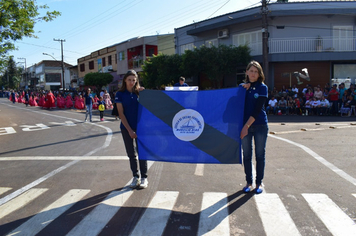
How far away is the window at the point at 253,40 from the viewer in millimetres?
26547

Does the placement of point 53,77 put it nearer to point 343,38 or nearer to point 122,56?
point 122,56

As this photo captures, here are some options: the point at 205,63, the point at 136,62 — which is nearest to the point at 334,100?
the point at 205,63

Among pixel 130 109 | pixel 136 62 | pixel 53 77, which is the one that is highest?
pixel 53 77

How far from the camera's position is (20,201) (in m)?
4.77

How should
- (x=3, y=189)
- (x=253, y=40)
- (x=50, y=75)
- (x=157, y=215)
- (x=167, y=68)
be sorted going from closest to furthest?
1. (x=157, y=215)
2. (x=3, y=189)
3. (x=253, y=40)
4. (x=167, y=68)
5. (x=50, y=75)

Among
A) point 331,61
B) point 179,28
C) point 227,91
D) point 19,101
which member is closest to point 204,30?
point 179,28

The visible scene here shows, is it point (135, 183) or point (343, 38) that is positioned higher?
point (343, 38)

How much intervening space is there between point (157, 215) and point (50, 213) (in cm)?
153

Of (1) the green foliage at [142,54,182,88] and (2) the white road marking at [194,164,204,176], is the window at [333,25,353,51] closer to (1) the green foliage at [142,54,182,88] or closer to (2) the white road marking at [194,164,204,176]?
(1) the green foliage at [142,54,182,88]

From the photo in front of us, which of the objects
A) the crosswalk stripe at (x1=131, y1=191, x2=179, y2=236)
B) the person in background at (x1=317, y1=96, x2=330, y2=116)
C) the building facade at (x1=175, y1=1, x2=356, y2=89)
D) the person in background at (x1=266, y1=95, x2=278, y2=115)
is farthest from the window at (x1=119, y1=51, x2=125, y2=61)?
the crosswalk stripe at (x1=131, y1=191, x2=179, y2=236)

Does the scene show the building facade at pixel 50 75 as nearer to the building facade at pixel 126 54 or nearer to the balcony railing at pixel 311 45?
the building facade at pixel 126 54

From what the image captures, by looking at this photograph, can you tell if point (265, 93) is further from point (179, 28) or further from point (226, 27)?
point (179, 28)

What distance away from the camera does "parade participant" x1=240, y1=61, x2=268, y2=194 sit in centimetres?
457

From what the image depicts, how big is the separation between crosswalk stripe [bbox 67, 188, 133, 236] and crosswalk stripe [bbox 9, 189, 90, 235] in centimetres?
46
